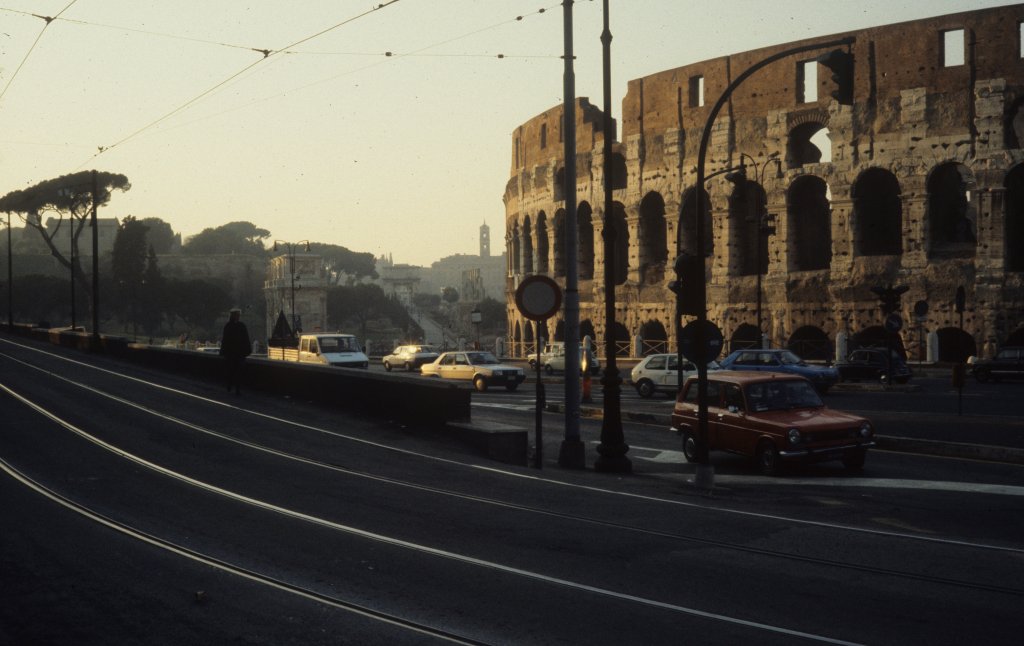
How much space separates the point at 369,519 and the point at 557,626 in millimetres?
4385

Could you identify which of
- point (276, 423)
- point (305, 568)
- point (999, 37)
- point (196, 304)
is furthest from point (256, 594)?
point (196, 304)

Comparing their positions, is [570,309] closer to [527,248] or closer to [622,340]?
[622,340]

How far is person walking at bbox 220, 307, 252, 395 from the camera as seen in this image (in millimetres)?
24500

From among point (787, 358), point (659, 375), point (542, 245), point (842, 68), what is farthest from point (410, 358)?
point (842, 68)

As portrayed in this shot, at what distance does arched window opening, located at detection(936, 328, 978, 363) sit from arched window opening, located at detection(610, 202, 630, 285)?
19340mm

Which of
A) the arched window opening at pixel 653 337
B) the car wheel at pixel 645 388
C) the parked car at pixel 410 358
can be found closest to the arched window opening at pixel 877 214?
the arched window opening at pixel 653 337

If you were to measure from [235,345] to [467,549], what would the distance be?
1630 centimetres

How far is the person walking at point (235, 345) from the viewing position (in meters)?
24.5

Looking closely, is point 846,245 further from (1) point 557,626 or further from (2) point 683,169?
(1) point 557,626

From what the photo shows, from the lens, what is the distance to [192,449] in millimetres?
16609

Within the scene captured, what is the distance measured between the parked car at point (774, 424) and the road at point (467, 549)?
0.50 meters

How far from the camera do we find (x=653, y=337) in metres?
61.9

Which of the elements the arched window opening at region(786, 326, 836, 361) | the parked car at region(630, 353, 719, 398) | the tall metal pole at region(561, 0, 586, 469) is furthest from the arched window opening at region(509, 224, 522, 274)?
the tall metal pole at region(561, 0, 586, 469)

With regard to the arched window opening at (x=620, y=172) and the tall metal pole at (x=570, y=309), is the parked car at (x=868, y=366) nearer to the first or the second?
the tall metal pole at (x=570, y=309)
